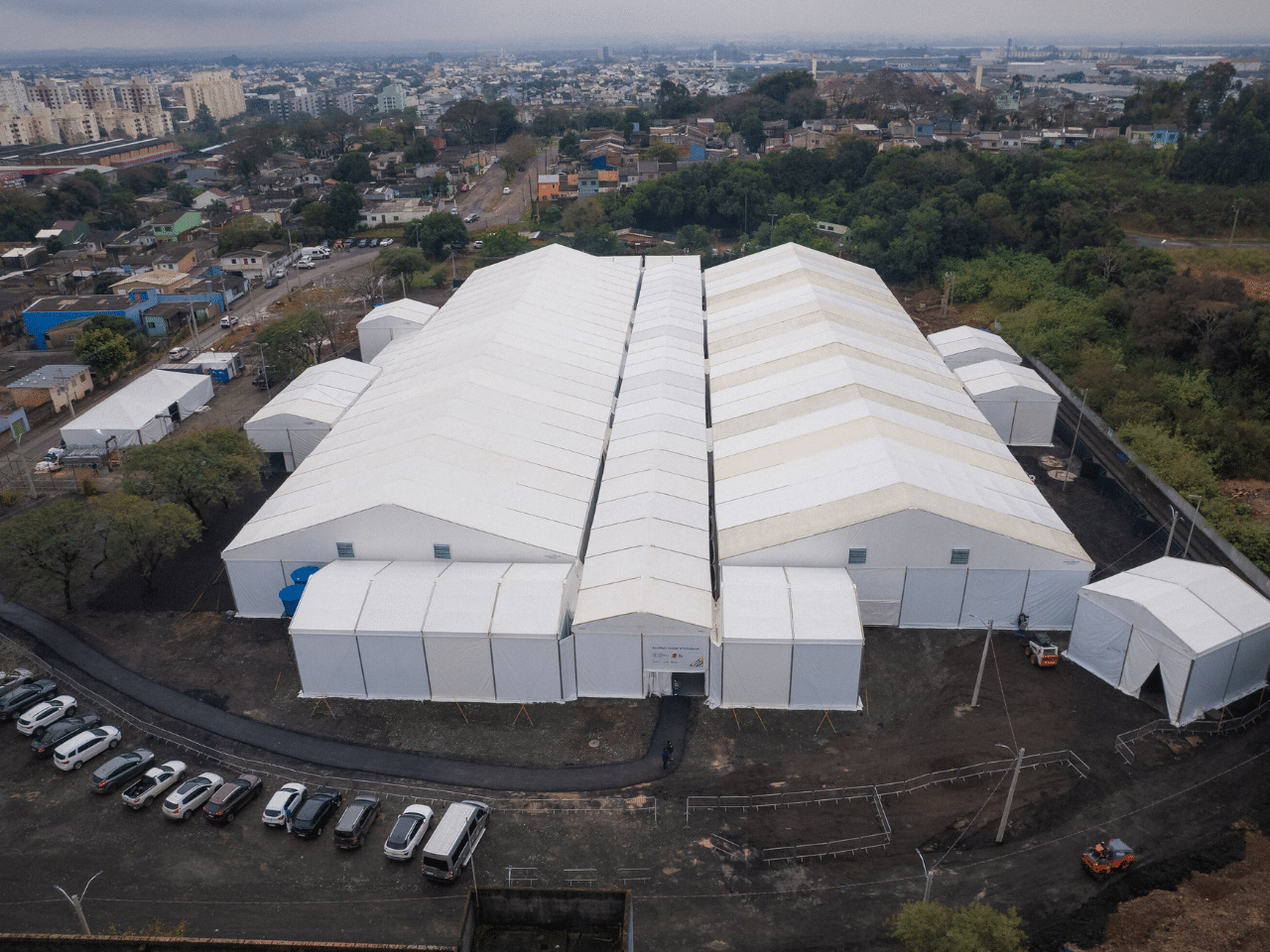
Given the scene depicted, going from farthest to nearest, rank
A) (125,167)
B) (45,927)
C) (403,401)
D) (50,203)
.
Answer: (125,167) → (50,203) → (403,401) → (45,927)

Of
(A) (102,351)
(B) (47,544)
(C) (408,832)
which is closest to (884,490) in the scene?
(C) (408,832)

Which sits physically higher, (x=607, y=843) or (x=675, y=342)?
(x=675, y=342)

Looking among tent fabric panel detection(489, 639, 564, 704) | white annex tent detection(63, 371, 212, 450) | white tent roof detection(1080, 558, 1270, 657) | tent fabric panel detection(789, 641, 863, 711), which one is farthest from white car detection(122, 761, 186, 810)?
white tent roof detection(1080, 558, 1270, 657)

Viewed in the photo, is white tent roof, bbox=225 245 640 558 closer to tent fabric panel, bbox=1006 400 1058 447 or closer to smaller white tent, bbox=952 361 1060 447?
smaller white tent, bbox=952 361 1060 447

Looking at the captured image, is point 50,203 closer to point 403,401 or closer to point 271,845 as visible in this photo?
point 403,401

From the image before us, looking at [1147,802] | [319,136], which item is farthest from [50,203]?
[1147,802]

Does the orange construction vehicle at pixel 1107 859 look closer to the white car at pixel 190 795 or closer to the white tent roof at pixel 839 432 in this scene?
the white tent roof at pixel 839 432

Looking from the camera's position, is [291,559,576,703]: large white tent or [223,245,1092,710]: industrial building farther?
[223,245,1092,710]: industrial building

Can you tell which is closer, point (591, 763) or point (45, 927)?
point (45, 927)
